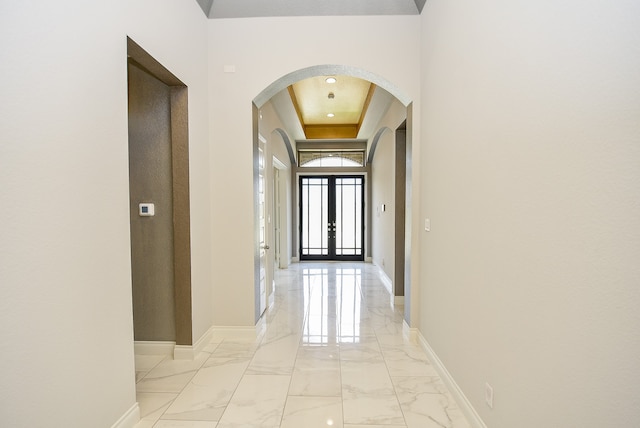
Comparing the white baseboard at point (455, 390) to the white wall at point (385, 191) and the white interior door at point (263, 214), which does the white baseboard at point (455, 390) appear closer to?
the white wall at point (385, 191)

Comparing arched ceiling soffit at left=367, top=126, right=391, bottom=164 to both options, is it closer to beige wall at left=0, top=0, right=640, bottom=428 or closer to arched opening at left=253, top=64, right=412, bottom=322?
arched opening at left=253, top=64, right=412, bottom=322

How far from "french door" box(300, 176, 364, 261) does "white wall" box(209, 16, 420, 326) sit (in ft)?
16.5

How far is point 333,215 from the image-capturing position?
27.1 feet

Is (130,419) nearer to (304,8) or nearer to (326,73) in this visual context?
(326,73)

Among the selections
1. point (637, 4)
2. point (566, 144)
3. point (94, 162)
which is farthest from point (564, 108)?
point (94, 162)

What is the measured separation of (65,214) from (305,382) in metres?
2.01

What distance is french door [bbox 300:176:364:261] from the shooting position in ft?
27.0

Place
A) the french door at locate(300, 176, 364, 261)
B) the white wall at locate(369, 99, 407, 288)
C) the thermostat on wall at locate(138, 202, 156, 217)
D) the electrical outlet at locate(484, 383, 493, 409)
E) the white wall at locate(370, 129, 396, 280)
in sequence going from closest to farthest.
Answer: the electrical outlet at locate(484, 383, 493, 409), the thermostat on wall at locate(138, 202, 156, 217), the white wall at locate(369, 99, 407, 288), the white wall at locate(370, 129, 396, 280), the french door at locate(300, 176, 364, 261)

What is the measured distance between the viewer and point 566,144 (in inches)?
46.6

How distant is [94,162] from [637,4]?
2.29 metres

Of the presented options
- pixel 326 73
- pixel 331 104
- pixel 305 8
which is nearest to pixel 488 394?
pixel 326 73

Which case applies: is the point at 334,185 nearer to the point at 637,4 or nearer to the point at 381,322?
the point at 381,322

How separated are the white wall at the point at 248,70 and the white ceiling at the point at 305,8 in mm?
56

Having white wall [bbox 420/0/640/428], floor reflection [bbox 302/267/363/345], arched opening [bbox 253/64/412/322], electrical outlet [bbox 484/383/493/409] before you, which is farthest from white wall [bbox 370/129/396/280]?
electrical outlet [bbox 484/383/493/409]
